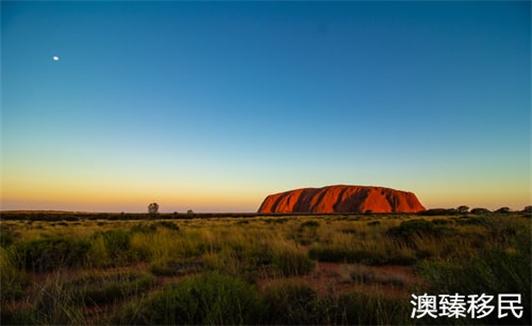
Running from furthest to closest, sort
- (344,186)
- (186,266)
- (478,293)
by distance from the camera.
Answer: (344,186)
(186,266)
(478,293)

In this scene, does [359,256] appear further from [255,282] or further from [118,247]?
[118,247]

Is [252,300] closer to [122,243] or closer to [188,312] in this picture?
[188,312]

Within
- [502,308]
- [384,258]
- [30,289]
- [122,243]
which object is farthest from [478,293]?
[122,243]

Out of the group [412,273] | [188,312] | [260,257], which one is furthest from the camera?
[260,257]

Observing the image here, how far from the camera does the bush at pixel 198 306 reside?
11.6 feet

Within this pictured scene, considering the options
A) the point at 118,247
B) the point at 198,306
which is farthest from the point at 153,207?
the point at 198,306

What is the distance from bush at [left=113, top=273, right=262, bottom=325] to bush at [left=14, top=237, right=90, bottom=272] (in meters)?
5.05

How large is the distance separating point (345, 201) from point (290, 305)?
12392 centimetres

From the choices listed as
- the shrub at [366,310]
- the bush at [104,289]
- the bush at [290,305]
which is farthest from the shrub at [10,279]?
the shrub at [366,310]

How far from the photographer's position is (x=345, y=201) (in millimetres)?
123438

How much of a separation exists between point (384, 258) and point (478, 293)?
5084mm

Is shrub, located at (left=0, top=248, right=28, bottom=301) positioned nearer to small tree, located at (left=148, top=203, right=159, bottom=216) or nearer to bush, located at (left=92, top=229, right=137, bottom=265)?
bush, located at (left=92, top=229, right=137, bottom=265)

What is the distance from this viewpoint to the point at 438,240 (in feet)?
33.2

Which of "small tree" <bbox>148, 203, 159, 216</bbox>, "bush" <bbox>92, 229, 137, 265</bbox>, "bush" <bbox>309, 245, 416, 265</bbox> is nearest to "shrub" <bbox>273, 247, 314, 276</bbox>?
"bush" <bbox>309, 245, 416, 265</bbox>
